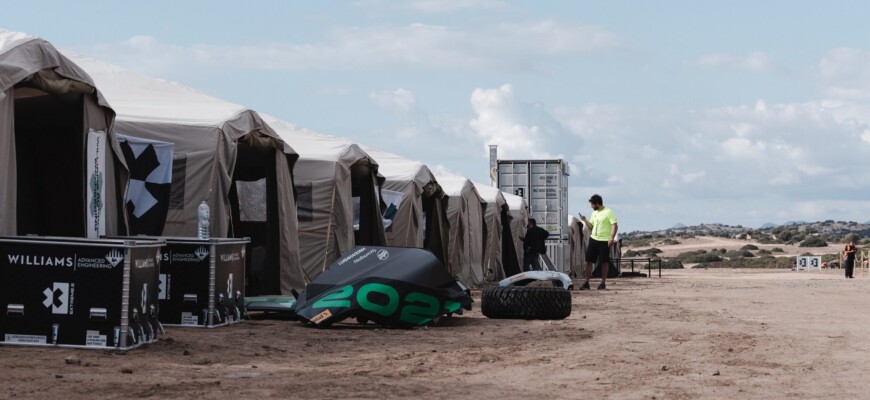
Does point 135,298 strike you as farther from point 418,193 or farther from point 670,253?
point 670,253

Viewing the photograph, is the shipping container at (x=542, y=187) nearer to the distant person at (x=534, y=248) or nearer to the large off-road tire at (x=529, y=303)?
the distant person at (x=534, y=248)

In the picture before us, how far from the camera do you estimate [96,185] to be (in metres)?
9.96

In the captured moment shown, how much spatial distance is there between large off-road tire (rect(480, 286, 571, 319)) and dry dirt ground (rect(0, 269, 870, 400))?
55 cm

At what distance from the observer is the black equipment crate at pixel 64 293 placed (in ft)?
26.0

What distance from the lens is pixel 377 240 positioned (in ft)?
60.4

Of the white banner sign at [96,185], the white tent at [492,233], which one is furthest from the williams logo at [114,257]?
the white tent at [492,233]

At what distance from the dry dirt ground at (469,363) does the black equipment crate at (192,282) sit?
270mm

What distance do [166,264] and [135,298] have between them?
2.11m

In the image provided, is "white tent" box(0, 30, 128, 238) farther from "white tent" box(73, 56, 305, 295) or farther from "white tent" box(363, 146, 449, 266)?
"white tent" box(363, 146, 449, 266)

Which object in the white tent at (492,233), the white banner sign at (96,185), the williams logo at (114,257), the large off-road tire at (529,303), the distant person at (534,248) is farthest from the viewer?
the white tent at (492,233)

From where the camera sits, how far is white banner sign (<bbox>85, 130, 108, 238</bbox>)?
990cm

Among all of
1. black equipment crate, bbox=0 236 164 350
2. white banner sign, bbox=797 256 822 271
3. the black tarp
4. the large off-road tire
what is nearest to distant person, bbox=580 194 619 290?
the large off-road tire

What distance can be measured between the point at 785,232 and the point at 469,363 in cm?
9552

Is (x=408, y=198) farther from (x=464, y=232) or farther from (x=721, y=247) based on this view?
(x=721, y=247)
